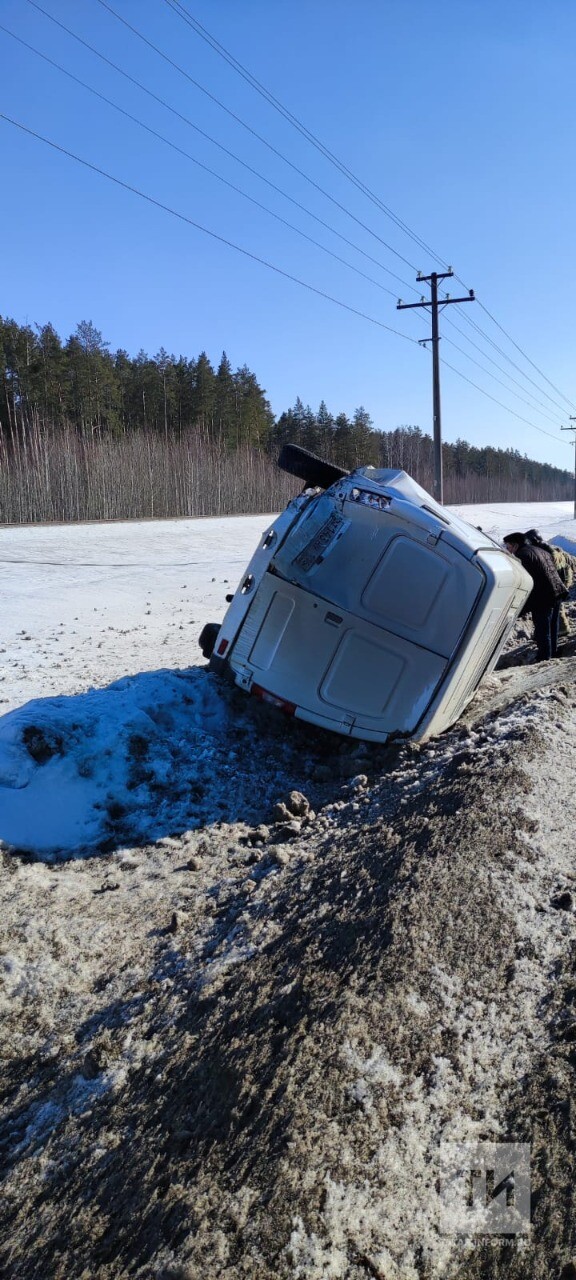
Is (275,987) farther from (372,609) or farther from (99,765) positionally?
(372,609)

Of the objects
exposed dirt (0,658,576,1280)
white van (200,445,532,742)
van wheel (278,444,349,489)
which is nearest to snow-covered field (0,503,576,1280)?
exposed dirt (0,658,576,1280)

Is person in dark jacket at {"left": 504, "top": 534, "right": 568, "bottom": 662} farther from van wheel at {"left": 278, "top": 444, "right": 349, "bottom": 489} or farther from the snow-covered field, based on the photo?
van wheel at {"left": 278, "top": 444, "right": 349, "bottom": 489}

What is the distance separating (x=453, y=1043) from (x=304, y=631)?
3.26 meters

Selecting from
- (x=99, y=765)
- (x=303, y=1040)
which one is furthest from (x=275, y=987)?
(x=99, y=765)

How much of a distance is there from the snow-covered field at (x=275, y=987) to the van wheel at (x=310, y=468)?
2161 mm

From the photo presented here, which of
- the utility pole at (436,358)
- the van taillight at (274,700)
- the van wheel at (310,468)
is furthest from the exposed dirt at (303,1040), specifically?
the utility pole at (436,358)

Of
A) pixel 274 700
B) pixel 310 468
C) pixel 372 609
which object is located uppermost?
pixel 310 468

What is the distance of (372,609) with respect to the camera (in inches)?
206

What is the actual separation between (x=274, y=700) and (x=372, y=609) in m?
1.05

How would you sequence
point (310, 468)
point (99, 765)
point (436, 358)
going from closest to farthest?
point (99, 765)
point (310, 468)
point (436, 358)

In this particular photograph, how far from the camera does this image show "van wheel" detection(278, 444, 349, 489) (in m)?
6.30

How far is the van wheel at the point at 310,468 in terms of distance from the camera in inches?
248

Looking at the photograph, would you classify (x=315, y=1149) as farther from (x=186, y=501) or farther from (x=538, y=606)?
(x=186, y=501)

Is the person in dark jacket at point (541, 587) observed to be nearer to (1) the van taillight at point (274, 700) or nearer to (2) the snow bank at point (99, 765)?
(1) the van taillight at point (274, 700)
